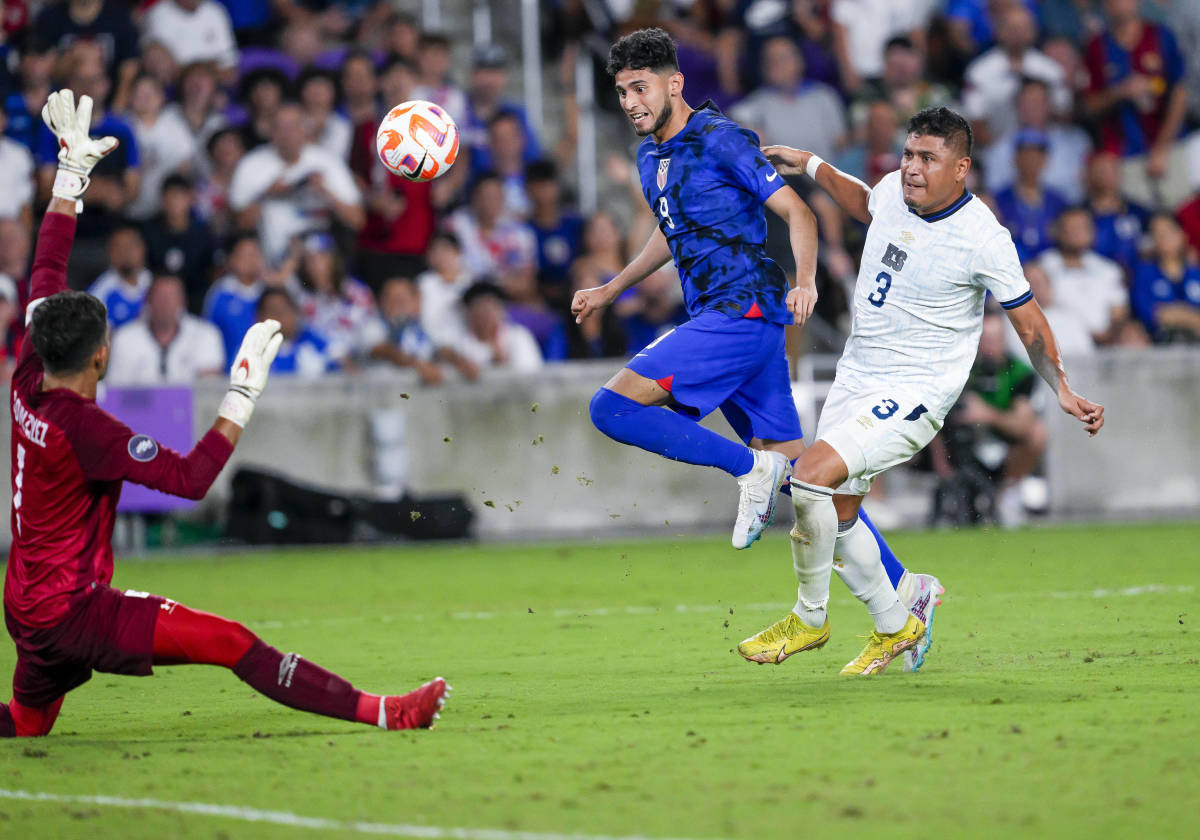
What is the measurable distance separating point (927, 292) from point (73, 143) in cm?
355

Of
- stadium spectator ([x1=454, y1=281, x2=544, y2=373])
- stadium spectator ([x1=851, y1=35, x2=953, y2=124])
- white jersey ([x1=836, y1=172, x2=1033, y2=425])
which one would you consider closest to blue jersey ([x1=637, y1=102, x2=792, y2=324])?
white jersey ([x1=836, y1=172, x2=1033, y2=425])

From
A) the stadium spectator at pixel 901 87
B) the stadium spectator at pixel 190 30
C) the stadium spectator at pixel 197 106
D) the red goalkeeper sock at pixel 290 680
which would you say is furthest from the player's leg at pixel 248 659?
the stadium spectator at pixel 901 87

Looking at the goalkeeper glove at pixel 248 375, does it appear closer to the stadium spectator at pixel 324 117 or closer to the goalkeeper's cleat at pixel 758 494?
the goalkeeper's cleat at pixel 758 494

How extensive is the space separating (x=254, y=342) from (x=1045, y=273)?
1122 cm

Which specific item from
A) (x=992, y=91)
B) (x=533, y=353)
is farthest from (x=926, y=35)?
(x=533, y=353)

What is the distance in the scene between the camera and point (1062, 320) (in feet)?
49.8

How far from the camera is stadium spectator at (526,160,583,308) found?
50.1ft

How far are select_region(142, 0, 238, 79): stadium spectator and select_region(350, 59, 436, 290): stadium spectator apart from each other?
1.92 m

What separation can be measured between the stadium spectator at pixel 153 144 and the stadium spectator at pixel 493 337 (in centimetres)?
304

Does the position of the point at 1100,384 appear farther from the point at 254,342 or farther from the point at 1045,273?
the point at 254,342

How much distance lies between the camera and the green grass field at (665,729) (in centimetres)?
454

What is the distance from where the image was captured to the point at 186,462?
5.34 meters

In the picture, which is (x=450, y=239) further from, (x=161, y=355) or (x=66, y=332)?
(x=66, y=332)

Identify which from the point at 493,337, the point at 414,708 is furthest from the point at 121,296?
the point at 414,708
